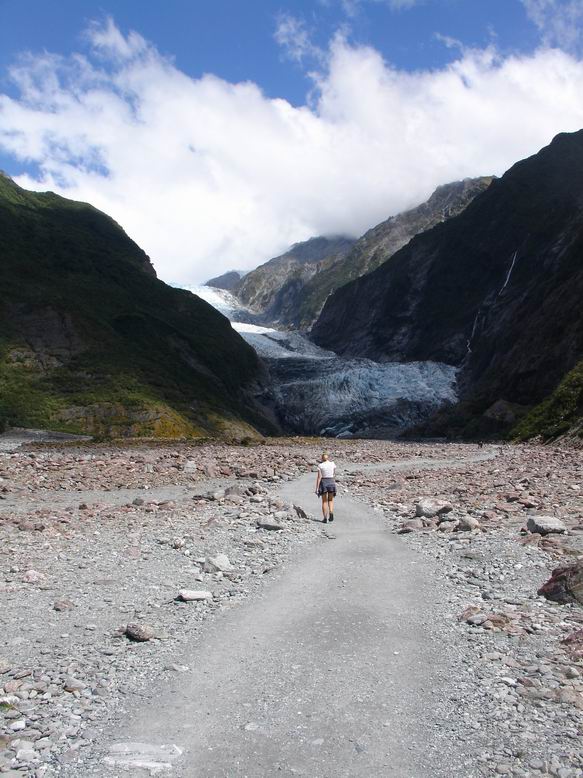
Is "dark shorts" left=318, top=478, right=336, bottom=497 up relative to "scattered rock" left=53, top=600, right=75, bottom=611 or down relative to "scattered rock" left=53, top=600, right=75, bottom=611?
up

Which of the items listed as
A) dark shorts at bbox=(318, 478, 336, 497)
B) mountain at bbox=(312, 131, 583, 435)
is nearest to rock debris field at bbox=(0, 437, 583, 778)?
dark shorts at bbox=(318, 478, 336, 497)

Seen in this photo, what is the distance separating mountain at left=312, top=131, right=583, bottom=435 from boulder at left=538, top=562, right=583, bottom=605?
174ft

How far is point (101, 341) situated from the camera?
74.6 metres

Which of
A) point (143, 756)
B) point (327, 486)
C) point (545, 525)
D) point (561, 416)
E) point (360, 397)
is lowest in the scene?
point (143, 756)

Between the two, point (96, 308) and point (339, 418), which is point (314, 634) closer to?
point (96, 308)

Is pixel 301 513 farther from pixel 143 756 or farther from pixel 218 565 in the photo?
pixel 143 756

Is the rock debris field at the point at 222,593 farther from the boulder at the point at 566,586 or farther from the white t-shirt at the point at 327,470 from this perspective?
the white t-shirt at the point at 327,470

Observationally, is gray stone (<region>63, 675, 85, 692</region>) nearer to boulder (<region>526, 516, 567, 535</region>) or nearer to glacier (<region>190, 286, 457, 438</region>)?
boulder (<region>526, 516, 567, 535</region>)

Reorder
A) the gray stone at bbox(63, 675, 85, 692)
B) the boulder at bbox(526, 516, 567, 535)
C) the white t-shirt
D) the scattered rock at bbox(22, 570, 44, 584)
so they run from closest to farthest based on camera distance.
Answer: the gray stone at bbox(63, 675, 85, 692)
the scattered rock at bbox(22, 570, 44, 584)
the boulder at bbox(526, 516, 567, 535)
the white t-shirt

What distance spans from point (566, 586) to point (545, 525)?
4.30 metres

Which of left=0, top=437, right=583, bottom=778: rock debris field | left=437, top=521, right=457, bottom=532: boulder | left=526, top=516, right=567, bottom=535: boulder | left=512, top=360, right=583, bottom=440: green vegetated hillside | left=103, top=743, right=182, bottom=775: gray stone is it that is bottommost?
left=103, top=743, right=182, bottom=775: gray stone

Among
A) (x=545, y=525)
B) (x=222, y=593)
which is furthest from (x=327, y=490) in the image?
(x=222, y=593)

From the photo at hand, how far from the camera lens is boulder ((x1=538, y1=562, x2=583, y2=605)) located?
8742 mm

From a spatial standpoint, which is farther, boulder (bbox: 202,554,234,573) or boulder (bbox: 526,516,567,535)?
boulder (bbox: 526,516,567,535)
